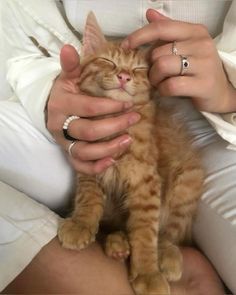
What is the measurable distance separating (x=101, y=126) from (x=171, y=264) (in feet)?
1.12

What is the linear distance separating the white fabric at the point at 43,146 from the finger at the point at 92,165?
12cm

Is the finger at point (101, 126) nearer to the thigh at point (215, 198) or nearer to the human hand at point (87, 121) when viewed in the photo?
the human hand at point (87, 121)

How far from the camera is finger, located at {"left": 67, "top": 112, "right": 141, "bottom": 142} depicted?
0.95 m

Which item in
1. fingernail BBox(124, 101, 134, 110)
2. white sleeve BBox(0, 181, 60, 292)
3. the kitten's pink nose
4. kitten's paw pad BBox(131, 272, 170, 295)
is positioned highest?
the kitten's pink nose

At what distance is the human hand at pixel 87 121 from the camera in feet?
Result: 3.12

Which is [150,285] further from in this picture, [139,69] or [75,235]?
[139,69]

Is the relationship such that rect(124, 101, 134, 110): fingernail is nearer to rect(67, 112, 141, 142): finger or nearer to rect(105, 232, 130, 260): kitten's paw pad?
rect(67, 112, 141, 142): finger

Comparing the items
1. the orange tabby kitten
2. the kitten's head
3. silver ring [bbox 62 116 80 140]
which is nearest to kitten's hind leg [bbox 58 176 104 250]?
the orange tabby kitten

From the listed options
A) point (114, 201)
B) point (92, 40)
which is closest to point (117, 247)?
point (114, 201)

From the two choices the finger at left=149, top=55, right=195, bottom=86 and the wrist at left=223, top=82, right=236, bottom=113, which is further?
the wrist at left=223, top=82, right=236, bottom=113

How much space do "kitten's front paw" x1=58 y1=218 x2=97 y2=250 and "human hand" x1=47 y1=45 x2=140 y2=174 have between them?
135 millimetres

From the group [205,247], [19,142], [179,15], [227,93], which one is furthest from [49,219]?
[179,15]

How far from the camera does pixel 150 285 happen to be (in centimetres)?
87

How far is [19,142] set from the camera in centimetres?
112
